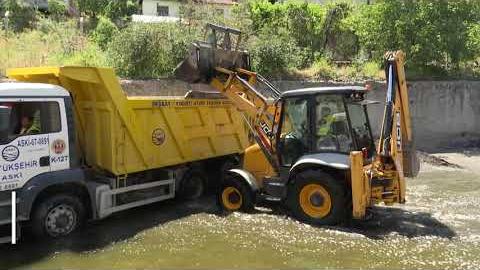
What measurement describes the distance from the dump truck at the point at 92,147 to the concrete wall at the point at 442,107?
864 centimetres

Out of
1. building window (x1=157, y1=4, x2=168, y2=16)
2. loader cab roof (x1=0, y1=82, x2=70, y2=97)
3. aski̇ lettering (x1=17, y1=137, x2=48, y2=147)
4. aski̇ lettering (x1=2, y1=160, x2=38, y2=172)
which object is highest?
building window (x1=157, y1=4, x2=168, y2=16)

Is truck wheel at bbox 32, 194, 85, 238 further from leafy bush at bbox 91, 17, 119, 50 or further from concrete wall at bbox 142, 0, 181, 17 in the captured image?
concrete wall at bbox 142, 0, 181, 17

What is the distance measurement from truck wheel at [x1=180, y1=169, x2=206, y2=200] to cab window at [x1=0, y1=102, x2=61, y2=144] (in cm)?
329

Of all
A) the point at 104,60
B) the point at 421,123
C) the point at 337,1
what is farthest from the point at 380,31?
the point at 104,60

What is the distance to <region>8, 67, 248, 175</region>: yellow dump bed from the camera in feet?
28.2

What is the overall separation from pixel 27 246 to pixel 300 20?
16.9 metres

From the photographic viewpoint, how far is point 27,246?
771cm

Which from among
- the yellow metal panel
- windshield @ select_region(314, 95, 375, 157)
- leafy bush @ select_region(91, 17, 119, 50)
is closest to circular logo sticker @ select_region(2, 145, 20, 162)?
windshield @ select_region(314, 95, 375, 157)

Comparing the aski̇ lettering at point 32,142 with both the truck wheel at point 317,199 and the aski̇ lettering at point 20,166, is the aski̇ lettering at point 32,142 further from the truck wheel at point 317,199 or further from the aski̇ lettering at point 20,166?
the truck wheel at point 317,199

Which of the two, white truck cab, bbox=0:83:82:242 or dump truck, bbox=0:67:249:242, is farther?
dump truck, bbox=0:67:249:242

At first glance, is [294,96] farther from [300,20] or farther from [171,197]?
[300,20]

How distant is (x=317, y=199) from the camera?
28.8 feet

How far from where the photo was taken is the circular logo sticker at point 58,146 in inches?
307

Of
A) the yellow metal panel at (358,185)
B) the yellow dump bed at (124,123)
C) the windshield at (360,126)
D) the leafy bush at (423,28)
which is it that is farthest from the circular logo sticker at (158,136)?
the leafy bush at (423,28)
